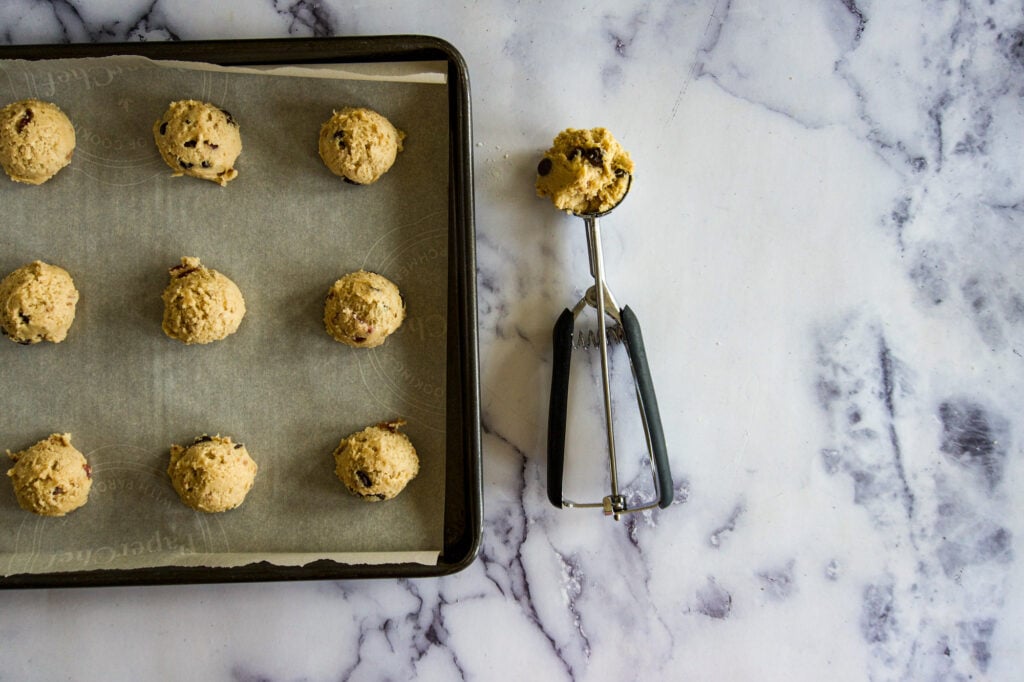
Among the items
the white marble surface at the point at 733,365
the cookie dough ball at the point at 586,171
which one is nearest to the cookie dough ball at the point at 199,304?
the white marble surface at the point at 733,365

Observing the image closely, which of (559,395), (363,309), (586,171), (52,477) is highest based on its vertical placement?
(586,171)

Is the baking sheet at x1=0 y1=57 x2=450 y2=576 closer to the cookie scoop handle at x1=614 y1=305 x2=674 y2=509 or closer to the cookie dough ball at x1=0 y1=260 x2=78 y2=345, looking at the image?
the cookie dough ball at x1=0 y1=260 x2=78 y2=345

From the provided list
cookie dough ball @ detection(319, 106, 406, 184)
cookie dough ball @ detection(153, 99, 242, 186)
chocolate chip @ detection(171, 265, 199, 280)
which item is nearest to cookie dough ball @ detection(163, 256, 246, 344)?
chocolate chip @ detection(171, 265, 199, 280)

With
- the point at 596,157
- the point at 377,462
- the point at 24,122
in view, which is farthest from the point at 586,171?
the point at 24,122

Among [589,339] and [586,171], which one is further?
[589,339]

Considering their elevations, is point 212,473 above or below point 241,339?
below

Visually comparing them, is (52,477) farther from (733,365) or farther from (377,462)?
(733,365)

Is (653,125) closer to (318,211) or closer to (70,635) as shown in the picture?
(318,211)
